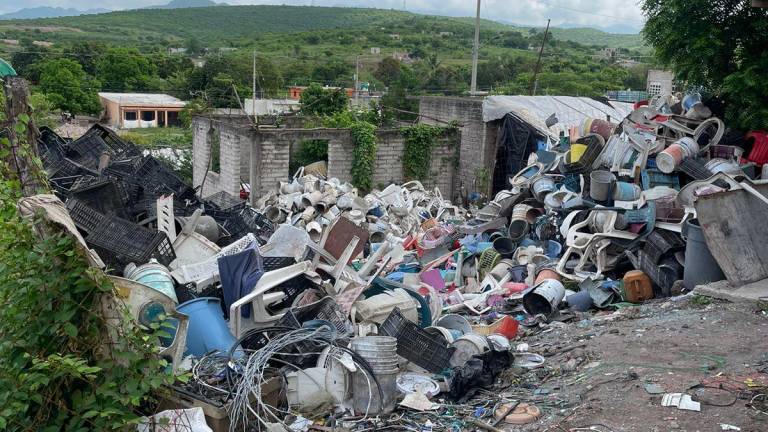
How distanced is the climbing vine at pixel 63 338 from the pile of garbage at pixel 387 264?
516 mm

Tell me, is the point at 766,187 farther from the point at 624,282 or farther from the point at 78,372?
the point at 78,372

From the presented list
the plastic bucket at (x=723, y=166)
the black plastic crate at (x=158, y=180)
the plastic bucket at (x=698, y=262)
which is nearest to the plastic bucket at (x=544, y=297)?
the plastic bucket at (x=698, y=262)

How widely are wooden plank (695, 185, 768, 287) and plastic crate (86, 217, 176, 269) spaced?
5.19 m

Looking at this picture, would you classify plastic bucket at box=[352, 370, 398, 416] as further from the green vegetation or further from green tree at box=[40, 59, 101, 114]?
green tree at box=[40, 59, 101, 114]

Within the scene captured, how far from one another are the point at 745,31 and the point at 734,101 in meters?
1.07

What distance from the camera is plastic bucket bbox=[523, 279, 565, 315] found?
7930 mm

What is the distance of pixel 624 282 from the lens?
807 cm

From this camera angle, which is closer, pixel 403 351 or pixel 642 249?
pixel 403 351

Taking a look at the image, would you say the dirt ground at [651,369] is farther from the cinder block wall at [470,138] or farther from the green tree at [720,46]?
the cinder block wall at [470,138]

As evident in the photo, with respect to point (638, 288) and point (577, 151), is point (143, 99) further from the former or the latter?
point (638, 288)

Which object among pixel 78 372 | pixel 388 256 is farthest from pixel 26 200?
pixel 388 256

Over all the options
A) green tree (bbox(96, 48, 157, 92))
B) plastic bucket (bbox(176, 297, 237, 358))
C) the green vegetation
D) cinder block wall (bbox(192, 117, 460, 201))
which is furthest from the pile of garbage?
green tree (bbox(96, 48, 157, 92))

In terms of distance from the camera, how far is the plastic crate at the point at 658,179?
32.5 feet

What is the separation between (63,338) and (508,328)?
4.24 m
